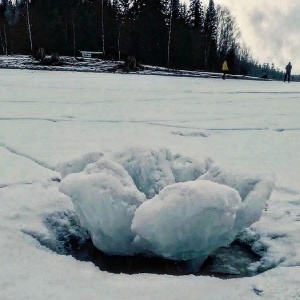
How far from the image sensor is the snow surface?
1448 mm

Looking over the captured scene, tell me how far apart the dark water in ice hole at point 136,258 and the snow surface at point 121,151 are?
0.19 feet

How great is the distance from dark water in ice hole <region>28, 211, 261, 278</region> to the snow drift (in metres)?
0.04

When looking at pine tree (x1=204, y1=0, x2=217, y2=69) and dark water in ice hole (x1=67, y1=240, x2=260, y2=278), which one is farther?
pine tree (x1=204, y1=0, x2=217, y2=69)

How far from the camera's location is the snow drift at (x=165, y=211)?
1.68 meters

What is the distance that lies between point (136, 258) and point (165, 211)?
1.06 feet

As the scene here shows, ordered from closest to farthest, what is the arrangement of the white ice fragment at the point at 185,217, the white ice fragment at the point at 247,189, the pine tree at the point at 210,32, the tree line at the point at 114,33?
the white ice fragment at the point at 185,217 < the white ice fragment at the point at 247,189 < the tree line at the point at 114,33 < the pine tree at the point at 210,32

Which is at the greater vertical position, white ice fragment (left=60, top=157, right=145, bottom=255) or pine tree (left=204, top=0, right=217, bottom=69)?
pine tree (left=204, top=0, right=217, bottom=69)

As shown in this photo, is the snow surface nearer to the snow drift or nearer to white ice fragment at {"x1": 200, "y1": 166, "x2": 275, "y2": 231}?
white ice fragment at {"x1": 200, "y1": 166, "x2": 275, "y2": 231}

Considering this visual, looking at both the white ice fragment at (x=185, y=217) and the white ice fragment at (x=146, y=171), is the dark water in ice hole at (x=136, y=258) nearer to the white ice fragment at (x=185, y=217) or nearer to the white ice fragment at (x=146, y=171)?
the white ice fragment at (x=185, y=217)

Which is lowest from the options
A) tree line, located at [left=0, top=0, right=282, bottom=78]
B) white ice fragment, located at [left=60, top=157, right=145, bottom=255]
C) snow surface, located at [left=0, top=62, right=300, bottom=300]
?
snow surface, located at [left=0, top=62, right=300, bottom=300]

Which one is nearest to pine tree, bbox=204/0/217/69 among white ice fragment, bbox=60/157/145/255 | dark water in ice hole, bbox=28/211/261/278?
dark water in ice hole, bbox=28/211/261/278

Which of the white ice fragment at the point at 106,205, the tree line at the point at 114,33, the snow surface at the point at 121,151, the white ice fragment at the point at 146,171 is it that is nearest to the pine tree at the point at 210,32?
the tree line at the point at 114,33

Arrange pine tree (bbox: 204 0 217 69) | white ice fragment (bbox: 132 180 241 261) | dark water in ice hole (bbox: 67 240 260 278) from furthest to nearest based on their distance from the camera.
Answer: pine tree (bbox: 204 0 217 69) < dark water in ice hole (bbox: 67 240 260 278) < white ice fragment (bbox: 132 180 241 261)

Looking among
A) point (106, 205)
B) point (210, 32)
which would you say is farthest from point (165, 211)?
point (210, 32)
